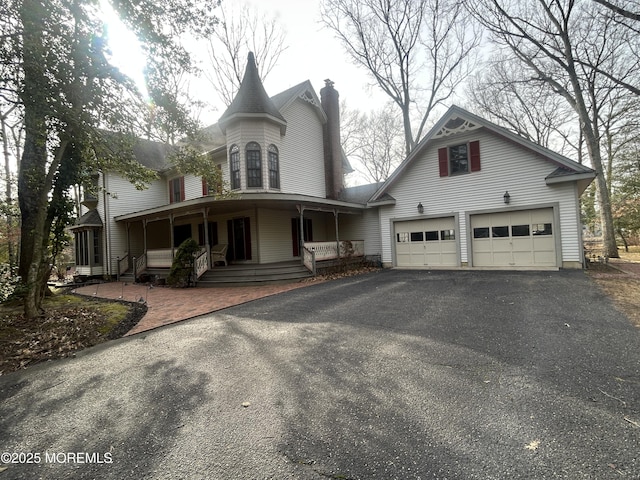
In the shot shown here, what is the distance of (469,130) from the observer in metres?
12.4

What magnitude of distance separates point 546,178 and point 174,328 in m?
12.7

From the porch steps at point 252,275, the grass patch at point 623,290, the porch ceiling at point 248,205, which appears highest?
the porch ceiling at point 248,205

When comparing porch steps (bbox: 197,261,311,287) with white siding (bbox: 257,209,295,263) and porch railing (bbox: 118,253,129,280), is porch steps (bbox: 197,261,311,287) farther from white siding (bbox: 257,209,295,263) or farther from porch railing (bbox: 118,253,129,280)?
porch railing (bbox: 118,253,129,280)

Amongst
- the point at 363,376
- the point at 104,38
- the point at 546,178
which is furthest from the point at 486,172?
the point at 104,38

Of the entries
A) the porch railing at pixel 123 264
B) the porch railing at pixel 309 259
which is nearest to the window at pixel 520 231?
the porch railing at pixel 309 259

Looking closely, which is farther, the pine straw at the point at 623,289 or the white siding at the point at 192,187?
the white siding at the point at 192,187

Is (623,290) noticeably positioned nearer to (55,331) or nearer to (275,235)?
(275,235)

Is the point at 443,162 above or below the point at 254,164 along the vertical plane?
below

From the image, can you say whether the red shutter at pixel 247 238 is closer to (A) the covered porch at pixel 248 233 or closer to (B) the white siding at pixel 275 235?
(A) the covered porch at pixel 248 233

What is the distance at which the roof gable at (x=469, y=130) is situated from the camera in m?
10.4

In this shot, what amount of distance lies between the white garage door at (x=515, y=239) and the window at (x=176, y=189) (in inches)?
592

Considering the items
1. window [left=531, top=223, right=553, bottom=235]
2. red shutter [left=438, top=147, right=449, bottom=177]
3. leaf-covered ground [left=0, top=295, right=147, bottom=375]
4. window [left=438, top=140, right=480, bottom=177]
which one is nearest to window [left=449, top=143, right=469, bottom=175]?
window [left=438, top=140, right=480, bottom=177]

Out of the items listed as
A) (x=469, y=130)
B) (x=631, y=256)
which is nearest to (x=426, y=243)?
(x=469, y=130)

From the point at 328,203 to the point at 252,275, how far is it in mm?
4459
